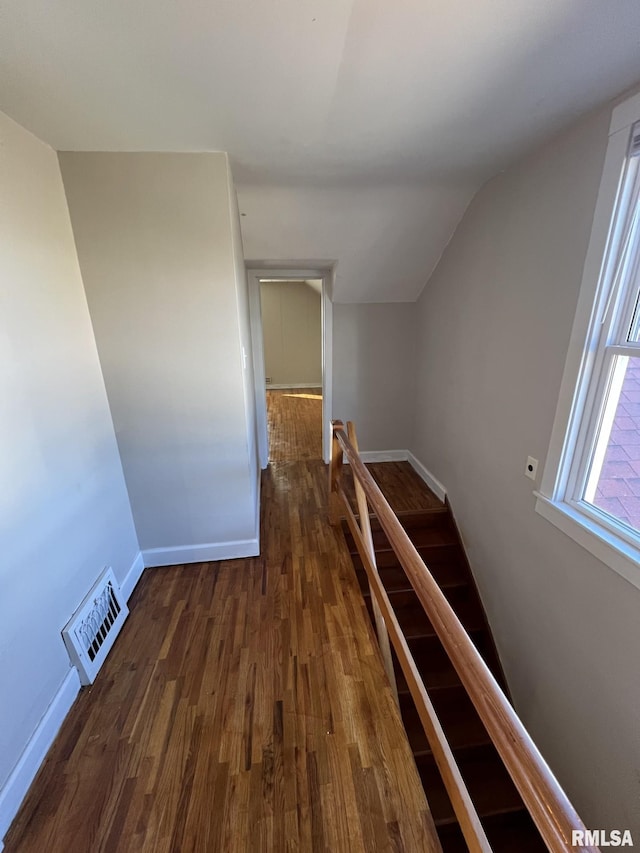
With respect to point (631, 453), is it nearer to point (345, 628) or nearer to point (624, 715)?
point (624, 715)

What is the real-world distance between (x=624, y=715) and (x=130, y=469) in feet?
8.14

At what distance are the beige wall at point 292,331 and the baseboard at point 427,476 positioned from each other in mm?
3891

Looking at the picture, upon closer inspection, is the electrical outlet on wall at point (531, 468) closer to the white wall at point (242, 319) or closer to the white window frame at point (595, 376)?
the white window frame at point (595, 376)

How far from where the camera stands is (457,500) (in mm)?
2615

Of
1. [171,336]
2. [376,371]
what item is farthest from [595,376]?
[376,371]

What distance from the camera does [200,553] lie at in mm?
2170

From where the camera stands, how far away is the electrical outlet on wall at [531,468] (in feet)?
5.70

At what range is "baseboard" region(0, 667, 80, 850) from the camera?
3.47 ft

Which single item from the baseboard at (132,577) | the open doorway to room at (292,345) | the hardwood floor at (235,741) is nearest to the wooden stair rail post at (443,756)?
the hardwood floor at (235,741)

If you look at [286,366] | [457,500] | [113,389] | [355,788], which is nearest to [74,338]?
[113,389]

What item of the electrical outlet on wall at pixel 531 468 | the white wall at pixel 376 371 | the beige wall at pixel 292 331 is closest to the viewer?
the electrical outlet on wall at pixel 531 468

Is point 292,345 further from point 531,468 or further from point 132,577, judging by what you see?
point 531,468

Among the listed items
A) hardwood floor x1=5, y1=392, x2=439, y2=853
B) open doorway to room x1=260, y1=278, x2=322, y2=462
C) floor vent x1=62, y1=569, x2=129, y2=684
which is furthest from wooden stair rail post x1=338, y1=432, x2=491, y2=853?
open doorway to room x1=260, y1=278, x2=322, y2=462

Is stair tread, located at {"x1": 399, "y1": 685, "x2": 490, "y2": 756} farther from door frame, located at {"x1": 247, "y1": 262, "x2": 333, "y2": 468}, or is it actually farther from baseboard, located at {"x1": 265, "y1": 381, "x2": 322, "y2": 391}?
baseboard, located at {"x1": 265, "y1": 381, "x2": 322, "y2": 391}
